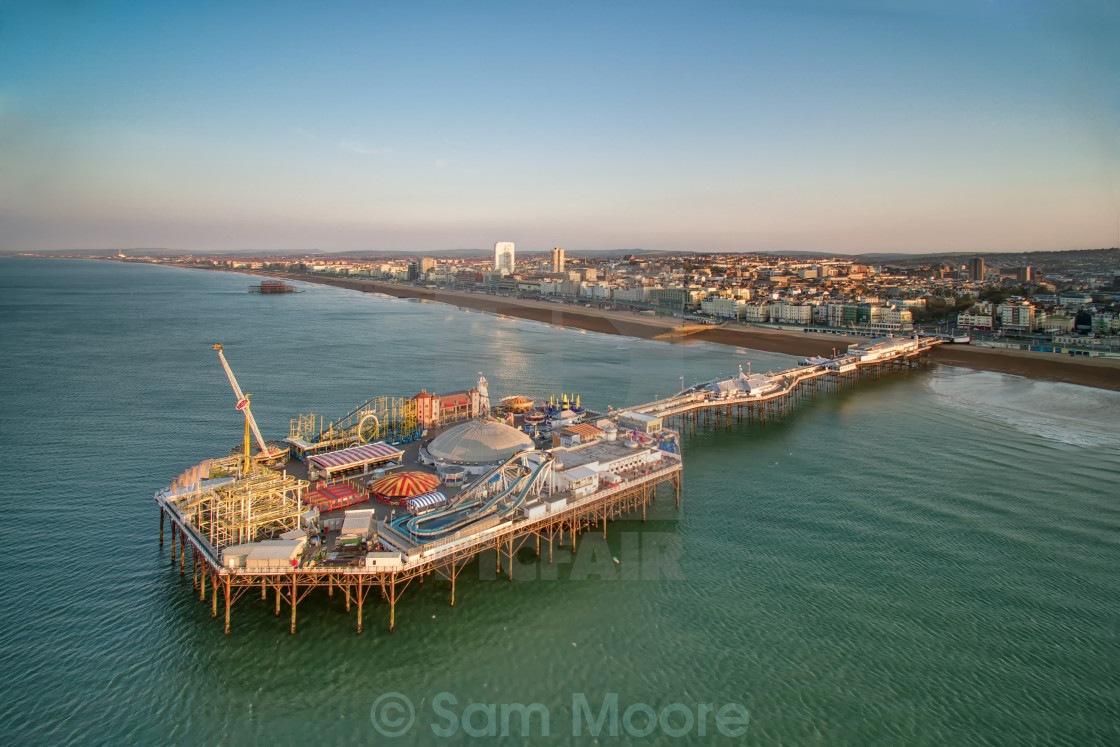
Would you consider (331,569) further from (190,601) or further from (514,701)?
(514,701)

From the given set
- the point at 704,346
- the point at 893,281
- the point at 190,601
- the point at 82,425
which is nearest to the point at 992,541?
the point at 190,601

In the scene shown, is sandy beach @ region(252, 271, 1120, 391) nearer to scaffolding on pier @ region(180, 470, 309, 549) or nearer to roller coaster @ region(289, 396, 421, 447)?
roller coaster @ region(289, 396, 421, 447)

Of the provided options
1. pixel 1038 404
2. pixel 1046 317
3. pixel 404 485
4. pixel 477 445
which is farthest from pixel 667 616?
pixel 1046 317

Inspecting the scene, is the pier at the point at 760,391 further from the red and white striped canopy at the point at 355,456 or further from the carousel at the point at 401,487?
the carousel at the point at 401,487

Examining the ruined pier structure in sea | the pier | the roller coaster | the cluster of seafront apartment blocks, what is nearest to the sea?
the ruined pier structure in sea

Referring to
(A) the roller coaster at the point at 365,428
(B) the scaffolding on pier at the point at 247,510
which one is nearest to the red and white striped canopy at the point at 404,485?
(B) the scaffolding on pier at the point at 247,510

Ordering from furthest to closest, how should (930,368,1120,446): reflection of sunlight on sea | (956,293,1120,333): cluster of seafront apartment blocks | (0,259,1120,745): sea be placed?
1. (956,293,1120,333): cluster of seafront apartment blocks
2. (930,368,1120,446): reflection of sunlight on sea
3. (0,259,1120,745): sea
